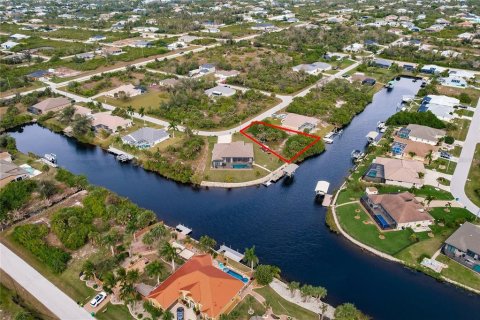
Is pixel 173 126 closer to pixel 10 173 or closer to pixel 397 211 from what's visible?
pixel 10 173

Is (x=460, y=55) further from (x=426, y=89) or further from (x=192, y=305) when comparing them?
(x=192, y=305)

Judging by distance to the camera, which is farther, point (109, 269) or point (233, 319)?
point (109, 269)

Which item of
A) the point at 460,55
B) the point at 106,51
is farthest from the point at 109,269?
the point at 460,55

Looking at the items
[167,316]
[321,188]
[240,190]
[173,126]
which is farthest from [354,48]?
[167,316]

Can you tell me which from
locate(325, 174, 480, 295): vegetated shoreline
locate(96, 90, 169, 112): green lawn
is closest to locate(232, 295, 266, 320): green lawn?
locate(325, 174, 480, 295): vegetated shoreline

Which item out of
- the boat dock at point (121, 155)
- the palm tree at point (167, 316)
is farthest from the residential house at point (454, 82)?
the palm tree at point (167, 316)

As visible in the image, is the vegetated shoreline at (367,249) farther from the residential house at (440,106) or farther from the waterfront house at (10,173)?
the waterfront house at (10,173)
